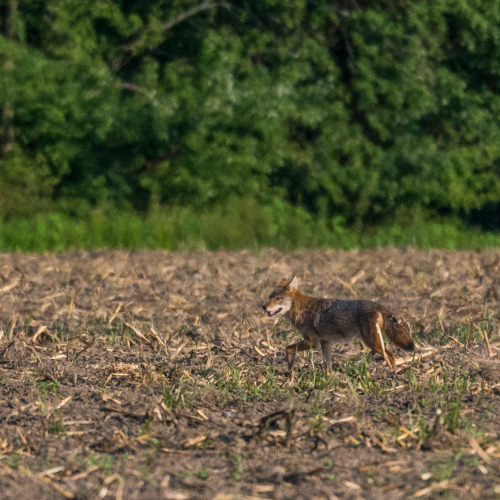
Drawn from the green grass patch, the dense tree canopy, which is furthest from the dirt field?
the dense tree canopy

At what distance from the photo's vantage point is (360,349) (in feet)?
25.7

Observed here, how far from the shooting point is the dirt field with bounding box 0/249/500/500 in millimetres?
4547

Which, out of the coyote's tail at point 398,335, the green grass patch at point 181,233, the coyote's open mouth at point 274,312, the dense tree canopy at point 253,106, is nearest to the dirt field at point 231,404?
the coyote's tail at point 398,335

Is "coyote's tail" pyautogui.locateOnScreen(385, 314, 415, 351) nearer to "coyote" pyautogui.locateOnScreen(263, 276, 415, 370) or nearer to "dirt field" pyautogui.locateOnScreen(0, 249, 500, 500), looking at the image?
"coyote" pyautogui.locateOnScreen(263, 276, 415, 370)

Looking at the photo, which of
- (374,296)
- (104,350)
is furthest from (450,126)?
(104,350)

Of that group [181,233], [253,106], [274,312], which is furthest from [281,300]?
[253,106]

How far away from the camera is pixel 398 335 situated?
21.8 feet

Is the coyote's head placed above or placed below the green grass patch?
above

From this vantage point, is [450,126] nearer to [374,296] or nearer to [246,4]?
[246,4]

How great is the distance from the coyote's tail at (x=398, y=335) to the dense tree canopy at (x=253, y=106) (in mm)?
16395

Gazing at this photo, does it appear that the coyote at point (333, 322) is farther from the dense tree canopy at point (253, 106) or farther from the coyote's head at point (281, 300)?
the dense tree canopy at point (253, 106)

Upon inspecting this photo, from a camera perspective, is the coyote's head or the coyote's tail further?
the coyote's head

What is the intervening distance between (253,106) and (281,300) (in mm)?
16443

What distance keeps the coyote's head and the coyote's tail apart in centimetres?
103
